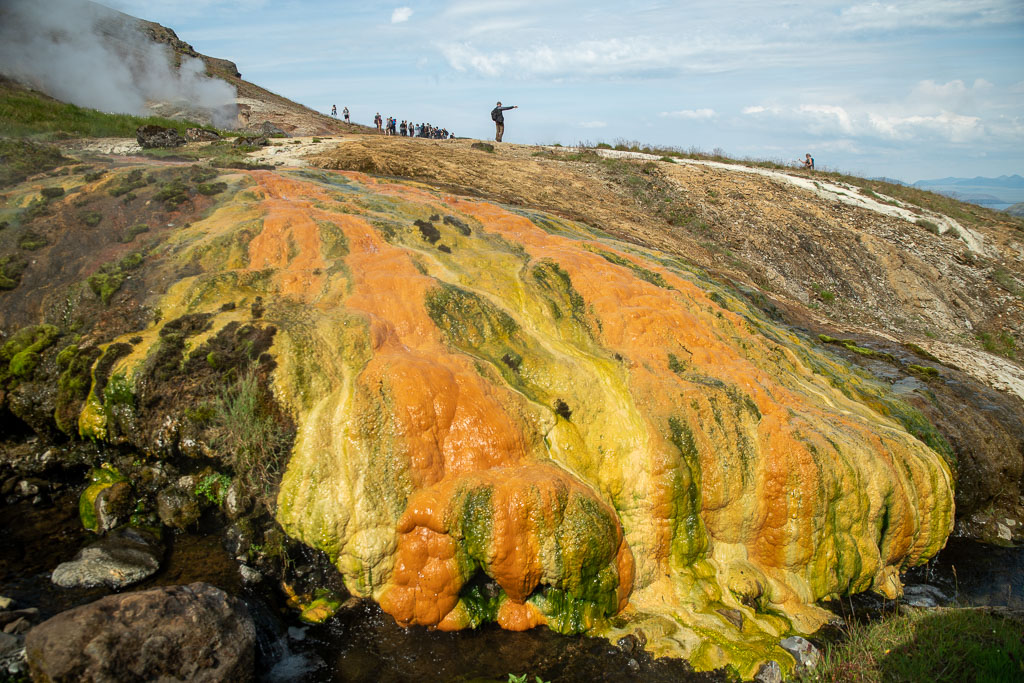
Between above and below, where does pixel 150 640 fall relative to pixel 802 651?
above

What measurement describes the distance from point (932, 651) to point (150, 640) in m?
6.99

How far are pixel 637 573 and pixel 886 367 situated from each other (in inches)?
317

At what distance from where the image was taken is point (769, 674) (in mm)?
6043

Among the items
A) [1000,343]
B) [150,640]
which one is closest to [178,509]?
[150,640]

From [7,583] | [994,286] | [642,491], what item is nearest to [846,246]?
[994,286]

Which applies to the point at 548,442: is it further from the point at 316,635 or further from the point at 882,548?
the point at 882,548

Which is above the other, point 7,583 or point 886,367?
point 886,367

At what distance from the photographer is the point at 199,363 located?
7211mm

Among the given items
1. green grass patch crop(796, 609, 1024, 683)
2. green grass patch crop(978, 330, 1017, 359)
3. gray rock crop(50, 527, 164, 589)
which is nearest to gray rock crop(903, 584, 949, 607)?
green grass patch crop(796, 609, 1024, 683)

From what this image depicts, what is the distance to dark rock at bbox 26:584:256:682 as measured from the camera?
4.57 meters

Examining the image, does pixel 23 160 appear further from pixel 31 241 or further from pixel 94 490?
pixel 94 490

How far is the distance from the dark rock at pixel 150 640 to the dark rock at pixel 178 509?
1436 millimetres

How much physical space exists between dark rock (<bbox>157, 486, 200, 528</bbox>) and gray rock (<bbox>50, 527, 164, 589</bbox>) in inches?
11.2

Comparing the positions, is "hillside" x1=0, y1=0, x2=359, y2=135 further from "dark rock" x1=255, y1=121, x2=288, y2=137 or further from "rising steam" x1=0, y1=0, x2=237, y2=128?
"dark rock" x1=255, y1=121, x2=288, y2=137
